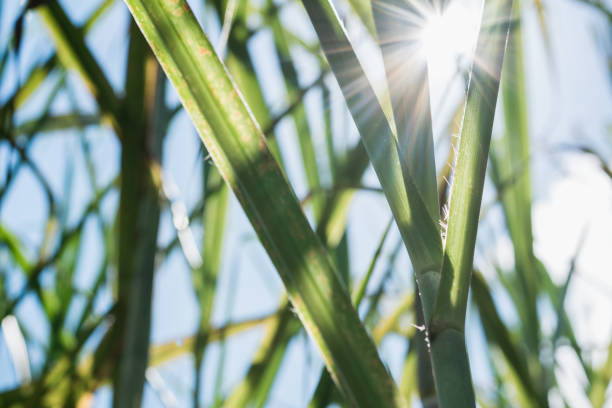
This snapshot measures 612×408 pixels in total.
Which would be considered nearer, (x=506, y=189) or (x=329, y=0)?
(x=329, y=0)

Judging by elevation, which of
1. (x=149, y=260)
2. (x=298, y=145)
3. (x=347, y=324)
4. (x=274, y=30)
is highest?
(x=274, y=30)

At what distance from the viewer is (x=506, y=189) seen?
0.47m

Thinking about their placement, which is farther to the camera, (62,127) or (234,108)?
(62,127)

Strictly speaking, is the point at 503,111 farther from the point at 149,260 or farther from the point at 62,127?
the point at 62,127

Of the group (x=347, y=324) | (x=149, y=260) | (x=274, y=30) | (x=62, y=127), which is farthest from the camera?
(x=62, y=127)

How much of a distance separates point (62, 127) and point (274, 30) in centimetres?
32

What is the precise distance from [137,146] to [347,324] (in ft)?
1.16

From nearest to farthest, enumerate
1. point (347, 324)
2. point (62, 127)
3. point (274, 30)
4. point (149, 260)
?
point (347, 324) → point (149, 260) → point (274, 30) → point (62, 127)

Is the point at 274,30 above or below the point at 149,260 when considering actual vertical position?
above

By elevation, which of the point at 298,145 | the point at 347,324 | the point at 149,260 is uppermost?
the point at 298,145

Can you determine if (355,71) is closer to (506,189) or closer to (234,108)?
(234,108)

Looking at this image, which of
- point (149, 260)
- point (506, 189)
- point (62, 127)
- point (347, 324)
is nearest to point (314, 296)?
point (347, 324)

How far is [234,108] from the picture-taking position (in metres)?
0.17

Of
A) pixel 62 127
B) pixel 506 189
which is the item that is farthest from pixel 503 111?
pixel 62 127
